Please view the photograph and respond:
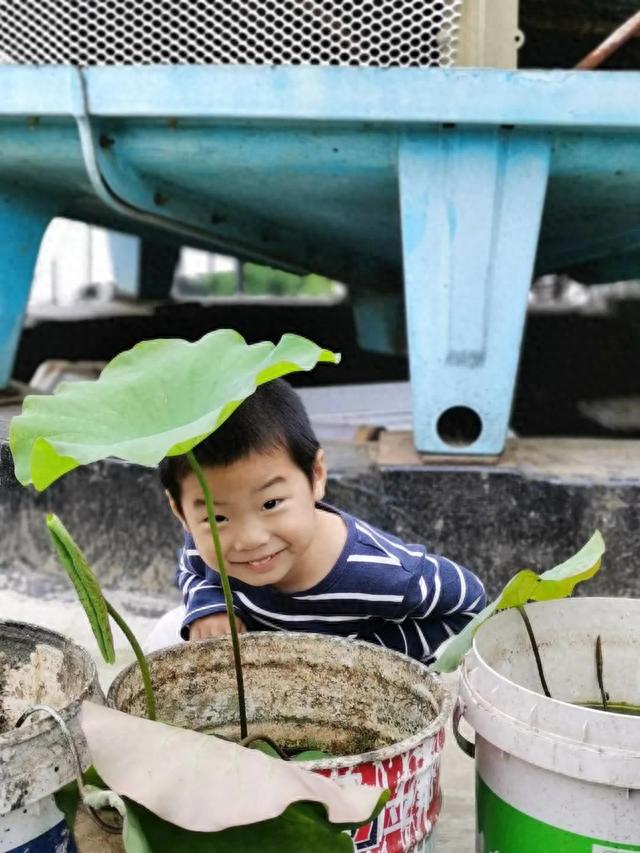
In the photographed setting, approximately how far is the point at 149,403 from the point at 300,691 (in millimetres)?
409

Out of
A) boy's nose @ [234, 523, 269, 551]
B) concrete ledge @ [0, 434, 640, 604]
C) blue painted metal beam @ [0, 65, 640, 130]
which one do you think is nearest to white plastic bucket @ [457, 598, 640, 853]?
boy's nose @ [234, 523, 269, 551]

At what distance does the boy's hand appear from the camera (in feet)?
4.29

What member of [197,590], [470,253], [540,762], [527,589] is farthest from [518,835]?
[470,253]

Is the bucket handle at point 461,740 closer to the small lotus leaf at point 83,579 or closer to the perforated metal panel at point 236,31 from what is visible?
the small lotus leaf at point 83,579

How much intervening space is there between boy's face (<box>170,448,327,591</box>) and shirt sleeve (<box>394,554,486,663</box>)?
0.63 ft

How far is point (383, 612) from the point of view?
1.33 m

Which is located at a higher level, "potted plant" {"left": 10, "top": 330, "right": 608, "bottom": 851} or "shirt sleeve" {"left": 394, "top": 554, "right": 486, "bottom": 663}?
"potted plant" {"left": 10, "top": 330, "right": 608, "bottom": 851}

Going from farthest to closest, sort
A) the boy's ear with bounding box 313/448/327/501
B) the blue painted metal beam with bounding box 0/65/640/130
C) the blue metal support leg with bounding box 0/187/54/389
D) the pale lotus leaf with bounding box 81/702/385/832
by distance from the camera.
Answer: the blue metal support leg with bounding box 0/187/54/389 → the blue painted metal beam with bounding box 0/65/640/130 → the boy's ear with bounding box 313/448/327/501 → the pale lotus leaf with bounding box 81/702/385/832

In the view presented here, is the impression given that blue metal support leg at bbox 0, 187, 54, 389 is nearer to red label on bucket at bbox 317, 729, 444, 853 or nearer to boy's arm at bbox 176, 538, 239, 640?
boy's arm at bbox 176, 538, 239, 640

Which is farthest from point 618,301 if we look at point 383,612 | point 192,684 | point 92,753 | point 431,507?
point 92,753

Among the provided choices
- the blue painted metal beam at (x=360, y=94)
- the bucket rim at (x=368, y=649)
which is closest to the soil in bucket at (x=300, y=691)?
the bucket rim at (x=368, y=649)

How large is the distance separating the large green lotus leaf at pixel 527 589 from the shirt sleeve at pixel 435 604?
35cm

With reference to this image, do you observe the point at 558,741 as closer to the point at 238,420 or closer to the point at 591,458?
the point at 238,420

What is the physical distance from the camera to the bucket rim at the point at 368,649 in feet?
2.59
